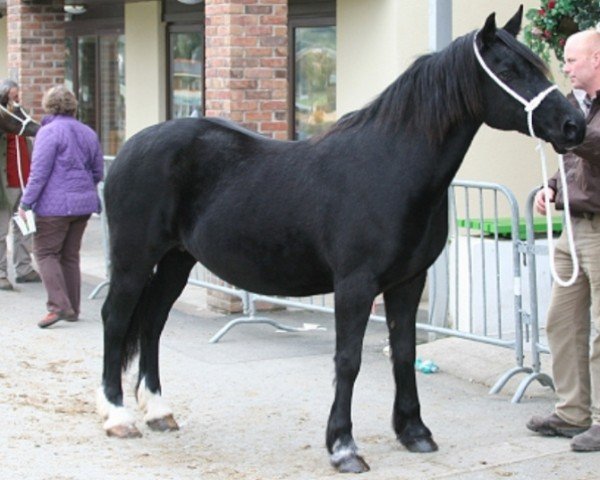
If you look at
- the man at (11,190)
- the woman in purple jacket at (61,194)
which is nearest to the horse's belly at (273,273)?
the woman in purple jacket at (61,194)

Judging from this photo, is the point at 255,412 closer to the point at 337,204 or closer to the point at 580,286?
the point at 337,204

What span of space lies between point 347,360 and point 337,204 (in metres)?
0.78

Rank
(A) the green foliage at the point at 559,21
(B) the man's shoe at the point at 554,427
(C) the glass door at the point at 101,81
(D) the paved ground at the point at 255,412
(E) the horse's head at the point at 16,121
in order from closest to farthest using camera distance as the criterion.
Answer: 1. (D) the paved ground at the point at 255,412
2. (B) the man's shoe at the point at 554,427
3. (A) the green foliage at the point at 559,21
4. (E) the horse's head at the point at 16,121
5. (C) the glass door at the point at 101,81

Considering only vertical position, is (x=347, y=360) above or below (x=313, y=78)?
below

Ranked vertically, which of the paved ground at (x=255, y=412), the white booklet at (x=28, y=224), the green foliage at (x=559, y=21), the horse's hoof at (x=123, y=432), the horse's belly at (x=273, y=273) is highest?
the green foliage at (x=559, y=21)

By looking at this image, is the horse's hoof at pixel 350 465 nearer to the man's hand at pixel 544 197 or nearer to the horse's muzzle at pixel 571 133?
the man's hand at pixel 544 197

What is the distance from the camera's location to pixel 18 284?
40.8 ft

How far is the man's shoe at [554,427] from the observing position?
6.77 metres

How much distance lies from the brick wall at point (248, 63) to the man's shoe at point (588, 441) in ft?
16.1

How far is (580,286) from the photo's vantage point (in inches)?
258

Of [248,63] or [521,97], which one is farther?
[248,63]

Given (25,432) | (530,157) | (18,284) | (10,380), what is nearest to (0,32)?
(18,284)

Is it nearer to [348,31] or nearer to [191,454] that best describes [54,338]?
[191,454]

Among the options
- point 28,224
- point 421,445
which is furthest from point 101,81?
point 421,445
